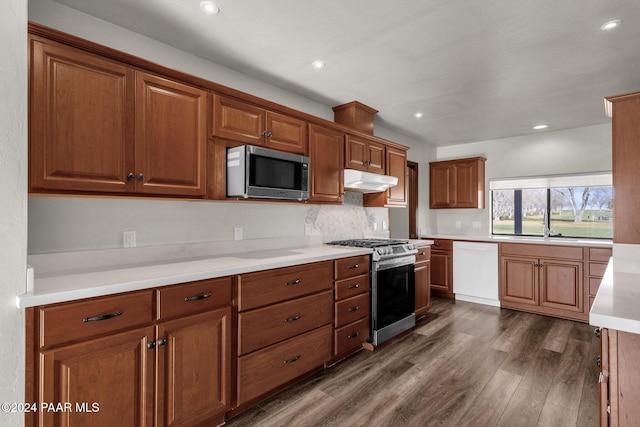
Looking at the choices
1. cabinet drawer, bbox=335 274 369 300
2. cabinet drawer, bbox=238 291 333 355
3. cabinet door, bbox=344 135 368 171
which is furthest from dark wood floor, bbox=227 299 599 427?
cabinet door, bbox=344 135 368 171

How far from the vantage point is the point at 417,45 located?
2320 mm

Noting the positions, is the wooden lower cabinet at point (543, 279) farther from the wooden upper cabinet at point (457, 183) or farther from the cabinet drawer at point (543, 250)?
the wooden upper cabinet at point (457, 183)

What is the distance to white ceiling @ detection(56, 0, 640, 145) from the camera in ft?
6.26

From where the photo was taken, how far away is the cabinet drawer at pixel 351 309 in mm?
2729

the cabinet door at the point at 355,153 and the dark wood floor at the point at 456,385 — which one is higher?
the cabinet door at the point at 355,153

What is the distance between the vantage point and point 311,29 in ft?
6.98

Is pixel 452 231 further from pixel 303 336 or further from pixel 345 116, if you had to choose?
pixel 303 336

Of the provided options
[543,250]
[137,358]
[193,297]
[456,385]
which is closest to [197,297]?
[193,297]

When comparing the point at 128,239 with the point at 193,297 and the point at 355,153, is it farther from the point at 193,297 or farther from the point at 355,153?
the point at 355,153

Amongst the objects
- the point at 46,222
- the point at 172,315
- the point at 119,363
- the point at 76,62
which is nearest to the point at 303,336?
the point at 172,315

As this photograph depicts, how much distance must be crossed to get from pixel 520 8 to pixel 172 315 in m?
2.66

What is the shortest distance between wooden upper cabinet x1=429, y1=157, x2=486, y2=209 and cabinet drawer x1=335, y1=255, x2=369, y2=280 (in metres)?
2.91

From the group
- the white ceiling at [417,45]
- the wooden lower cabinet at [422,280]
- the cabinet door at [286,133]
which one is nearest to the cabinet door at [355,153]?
the white ceiling at [417,45]

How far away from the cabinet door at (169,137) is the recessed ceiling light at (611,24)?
8.72ft
